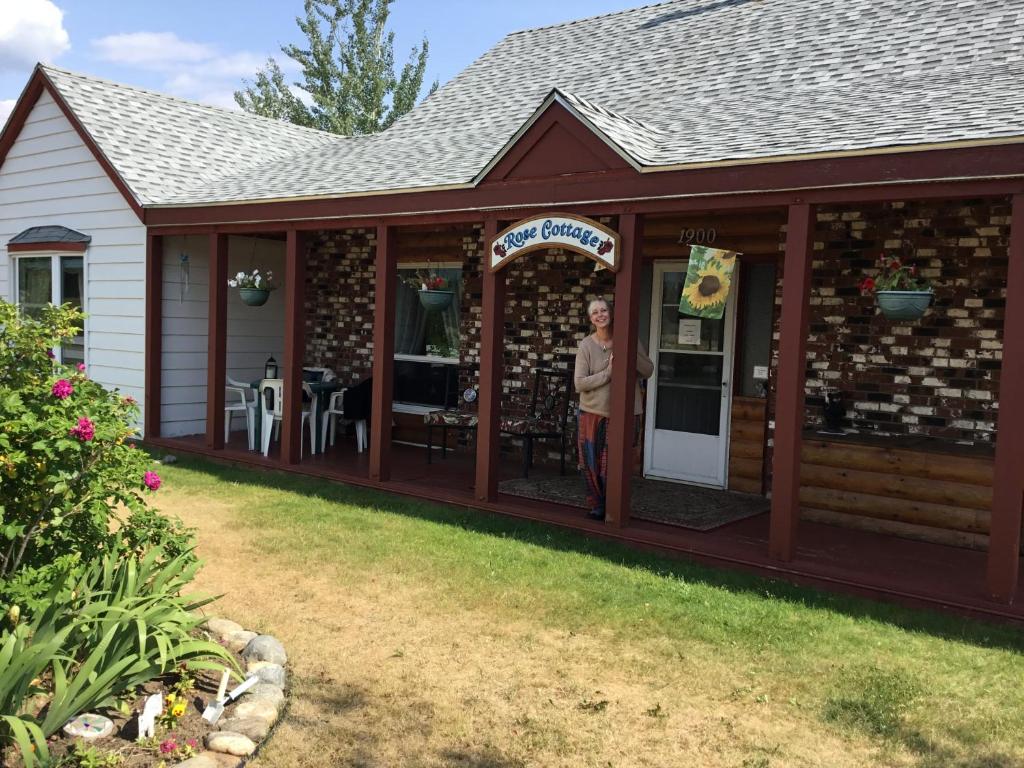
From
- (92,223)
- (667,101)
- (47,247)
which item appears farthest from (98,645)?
(47,247)

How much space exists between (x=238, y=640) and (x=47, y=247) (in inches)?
338

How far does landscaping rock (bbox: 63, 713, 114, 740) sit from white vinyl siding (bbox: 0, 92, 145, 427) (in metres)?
7.45

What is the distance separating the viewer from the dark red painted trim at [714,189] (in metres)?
4.95

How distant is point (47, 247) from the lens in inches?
443

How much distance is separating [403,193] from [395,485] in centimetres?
252

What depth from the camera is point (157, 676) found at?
380 cm

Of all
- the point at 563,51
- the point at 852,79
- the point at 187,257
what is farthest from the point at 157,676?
the point at 563,51

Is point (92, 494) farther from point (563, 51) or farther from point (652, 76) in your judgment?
point (563, 51)

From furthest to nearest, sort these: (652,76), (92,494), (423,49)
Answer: (423,49), (652,76), (92,494)

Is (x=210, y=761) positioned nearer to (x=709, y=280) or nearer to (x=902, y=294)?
(x=709, y=280)

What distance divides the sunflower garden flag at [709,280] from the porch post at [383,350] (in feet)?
9.57

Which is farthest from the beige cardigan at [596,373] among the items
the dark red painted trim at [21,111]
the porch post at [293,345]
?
the dark red painted trim at [21,111]

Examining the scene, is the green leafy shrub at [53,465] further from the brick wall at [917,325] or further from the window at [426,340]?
the window at [426,340]

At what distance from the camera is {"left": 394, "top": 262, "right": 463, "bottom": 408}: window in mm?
10430
